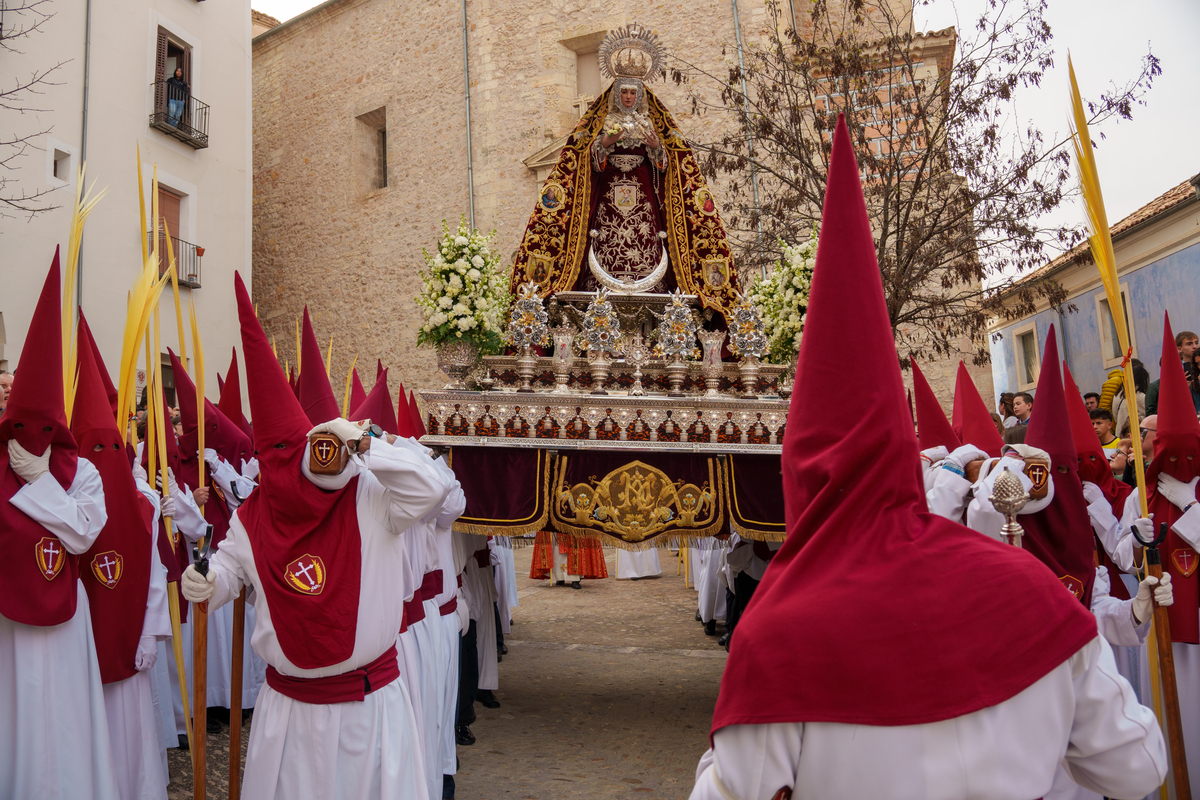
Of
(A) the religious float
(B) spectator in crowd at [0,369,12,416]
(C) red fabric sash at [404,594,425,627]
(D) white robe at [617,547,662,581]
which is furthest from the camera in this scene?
(D) white robe at [617,547,662,581]

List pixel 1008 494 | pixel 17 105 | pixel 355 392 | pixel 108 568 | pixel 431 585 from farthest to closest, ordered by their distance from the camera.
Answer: pixel 17 105 < pixel 355 392 < pixel 431 585 < pixel 108 568 < pixel 1008 494

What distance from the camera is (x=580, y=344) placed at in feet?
20.4

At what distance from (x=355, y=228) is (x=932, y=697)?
20.1 m

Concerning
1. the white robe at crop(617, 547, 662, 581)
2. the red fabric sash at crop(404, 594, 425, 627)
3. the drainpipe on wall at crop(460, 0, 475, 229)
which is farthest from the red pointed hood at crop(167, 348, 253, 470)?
the drainpipe on wall at crop(460, 0, 475, 229)

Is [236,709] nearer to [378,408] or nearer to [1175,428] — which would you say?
[378,408]

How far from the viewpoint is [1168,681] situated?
354 centimetres

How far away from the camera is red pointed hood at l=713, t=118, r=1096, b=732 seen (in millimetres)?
1499

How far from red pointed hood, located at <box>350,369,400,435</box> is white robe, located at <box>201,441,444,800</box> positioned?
1620mm

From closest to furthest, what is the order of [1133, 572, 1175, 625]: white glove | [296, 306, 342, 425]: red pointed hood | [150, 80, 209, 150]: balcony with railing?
1. [1133, 572, 1175, 625]: white glove
2. [296, 306, 342, 425]: red pointed hood
3. [150, 80, 209, 150]: balcony with railing

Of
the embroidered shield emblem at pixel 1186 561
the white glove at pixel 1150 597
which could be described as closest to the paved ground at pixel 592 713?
the white glove at pixel 1150 597

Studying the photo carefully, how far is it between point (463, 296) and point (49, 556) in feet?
9.74

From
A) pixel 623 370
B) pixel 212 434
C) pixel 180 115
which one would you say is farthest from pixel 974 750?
pixel 180 115

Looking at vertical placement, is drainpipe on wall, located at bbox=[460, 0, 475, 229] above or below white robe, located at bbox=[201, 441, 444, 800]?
above

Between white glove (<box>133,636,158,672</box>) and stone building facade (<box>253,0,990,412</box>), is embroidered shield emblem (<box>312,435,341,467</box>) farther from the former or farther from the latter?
stone building facade (<box>253,0,990,412</box>)
